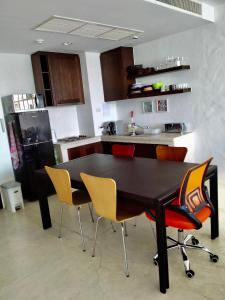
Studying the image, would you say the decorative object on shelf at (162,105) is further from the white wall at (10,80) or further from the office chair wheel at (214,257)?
the office chair wheel at (214,257)

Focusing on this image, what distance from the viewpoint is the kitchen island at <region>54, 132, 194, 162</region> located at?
4.12 m

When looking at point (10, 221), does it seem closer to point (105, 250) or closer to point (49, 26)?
point (105, 250)

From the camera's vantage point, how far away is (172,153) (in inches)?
119

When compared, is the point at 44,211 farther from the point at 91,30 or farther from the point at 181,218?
the point at 91,30

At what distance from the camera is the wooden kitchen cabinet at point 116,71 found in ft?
15.4

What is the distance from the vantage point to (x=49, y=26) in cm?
310

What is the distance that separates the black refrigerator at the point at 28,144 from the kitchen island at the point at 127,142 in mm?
297

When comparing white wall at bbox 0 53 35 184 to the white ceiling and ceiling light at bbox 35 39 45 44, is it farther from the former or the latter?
ceiling light at bbox 35 39 45 44

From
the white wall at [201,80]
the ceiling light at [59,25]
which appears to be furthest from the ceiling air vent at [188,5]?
the ceiling light at [59,25]

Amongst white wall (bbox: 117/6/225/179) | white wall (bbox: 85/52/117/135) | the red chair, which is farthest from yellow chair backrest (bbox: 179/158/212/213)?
white wall (bbox: 85/52/117/135)

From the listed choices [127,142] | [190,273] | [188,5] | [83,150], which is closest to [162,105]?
[127,142]

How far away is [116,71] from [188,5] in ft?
6.23

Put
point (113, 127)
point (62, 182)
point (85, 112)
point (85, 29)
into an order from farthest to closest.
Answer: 1. point (85, 112)
2. point (113, 127)
3. point (85, 29)
4. point (62, 182)

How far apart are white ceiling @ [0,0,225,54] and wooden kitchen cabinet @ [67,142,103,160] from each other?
1753mm
